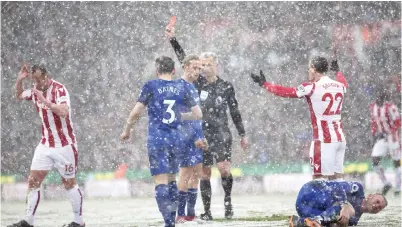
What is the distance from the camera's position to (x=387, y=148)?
62.1 feet

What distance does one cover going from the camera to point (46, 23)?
64.3ft

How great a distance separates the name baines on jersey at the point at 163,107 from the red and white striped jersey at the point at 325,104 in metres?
1.64

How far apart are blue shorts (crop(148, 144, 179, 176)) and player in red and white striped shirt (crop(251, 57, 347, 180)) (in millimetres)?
1611

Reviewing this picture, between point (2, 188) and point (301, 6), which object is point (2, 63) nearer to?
point (2, 188)

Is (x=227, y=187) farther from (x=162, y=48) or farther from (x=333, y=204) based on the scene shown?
(x=162, y=48)

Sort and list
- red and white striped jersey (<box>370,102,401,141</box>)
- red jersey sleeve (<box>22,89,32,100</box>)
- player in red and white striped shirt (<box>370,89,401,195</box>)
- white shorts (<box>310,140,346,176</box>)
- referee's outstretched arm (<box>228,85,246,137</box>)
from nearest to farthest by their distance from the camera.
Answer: white shorts (<box>310,140,346,176</box>) < red jersey sleeve (<box>22,89,32,100</box>) < referee's outstretched arm (<box>228,85,246,137</box>) < player in red and white striped shirt (<box>370,89,401,195</box>) < red and white striped jersey (<box>370,102,401,141</box>)

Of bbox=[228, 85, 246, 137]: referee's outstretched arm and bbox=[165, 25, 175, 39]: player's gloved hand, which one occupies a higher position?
bbox=[165, 25, 175, 39]: player's gloved hand

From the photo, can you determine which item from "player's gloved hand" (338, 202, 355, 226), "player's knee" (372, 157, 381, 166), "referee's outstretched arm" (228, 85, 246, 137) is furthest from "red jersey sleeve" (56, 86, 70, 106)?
"player's knee" (372, 157, 381, 166)

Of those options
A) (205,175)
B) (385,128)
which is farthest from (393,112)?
(205,175)

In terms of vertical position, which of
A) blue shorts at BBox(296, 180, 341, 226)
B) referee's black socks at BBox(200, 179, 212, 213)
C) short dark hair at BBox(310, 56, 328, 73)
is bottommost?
blue shorts at BBox(296, 180, 341, 226)

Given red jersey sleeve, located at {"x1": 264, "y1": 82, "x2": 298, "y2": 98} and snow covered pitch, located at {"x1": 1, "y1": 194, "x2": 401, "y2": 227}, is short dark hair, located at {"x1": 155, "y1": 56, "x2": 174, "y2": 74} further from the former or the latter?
snow covered pitch, located at {"x1": 1, "y1": 194, "x2": 401, "y2": 227}

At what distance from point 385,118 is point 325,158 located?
7.73m

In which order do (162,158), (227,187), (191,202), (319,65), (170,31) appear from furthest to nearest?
(227,187) → (191,202) → (170,31) → (319,65) → (162,158)

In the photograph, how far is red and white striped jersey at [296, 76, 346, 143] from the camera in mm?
11461
